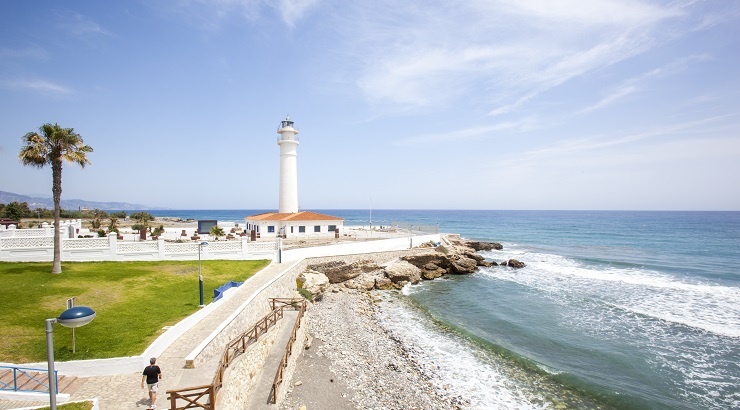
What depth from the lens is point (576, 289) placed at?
3059 cm

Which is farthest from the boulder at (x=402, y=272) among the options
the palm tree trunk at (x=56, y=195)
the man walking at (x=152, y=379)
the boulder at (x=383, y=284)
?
the man walking at (x=152, y=379)

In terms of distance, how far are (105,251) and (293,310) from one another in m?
12.8

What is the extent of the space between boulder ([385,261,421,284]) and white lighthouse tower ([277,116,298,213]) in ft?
53.8

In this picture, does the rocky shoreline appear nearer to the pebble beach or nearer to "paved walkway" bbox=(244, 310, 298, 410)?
the pebble beach

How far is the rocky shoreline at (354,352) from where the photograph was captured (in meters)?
13.3

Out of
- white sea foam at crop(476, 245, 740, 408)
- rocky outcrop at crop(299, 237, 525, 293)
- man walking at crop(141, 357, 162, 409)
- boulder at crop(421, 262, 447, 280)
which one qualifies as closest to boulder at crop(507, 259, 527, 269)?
rocky outcrop at crop(299, 237, 525, 293)

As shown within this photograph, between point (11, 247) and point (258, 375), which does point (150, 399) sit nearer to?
point (258, 375)

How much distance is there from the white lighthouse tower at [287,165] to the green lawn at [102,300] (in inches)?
773

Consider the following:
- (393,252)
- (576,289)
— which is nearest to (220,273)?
(393,252)

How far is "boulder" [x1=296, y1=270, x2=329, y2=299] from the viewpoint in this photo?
83.8ft

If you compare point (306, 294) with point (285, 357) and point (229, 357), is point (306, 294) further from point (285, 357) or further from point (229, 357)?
point (229, 357)

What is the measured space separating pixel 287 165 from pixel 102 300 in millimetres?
28777

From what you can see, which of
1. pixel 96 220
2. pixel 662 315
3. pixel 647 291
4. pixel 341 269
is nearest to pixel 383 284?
pixel 341 269

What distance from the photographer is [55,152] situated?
1853 cm
